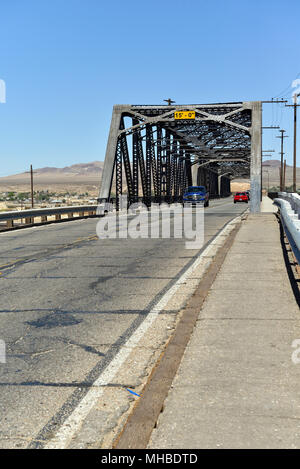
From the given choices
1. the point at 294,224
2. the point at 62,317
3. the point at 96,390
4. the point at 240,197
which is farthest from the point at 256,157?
the point at 240,197

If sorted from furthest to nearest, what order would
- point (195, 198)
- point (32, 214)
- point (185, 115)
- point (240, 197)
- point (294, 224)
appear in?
point (240, 197), point (195, 198), point (185, 115), point (32, 214), point (294, 224)

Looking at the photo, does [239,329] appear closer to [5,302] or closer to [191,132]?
[5,302]

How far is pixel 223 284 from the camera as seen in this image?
909cm

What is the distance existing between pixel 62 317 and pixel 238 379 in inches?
121

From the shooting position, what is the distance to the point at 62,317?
7.08m

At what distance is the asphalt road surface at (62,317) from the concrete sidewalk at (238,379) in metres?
0.83

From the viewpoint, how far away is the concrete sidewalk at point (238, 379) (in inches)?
142

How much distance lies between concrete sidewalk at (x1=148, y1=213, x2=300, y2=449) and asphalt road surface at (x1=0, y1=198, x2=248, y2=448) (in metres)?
0.83

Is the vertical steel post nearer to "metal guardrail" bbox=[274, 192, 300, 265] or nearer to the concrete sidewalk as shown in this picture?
"metal guardrail" bbox=[274, 192, 300, 265]

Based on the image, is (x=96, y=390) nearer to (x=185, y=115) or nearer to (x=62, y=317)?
(x=62, y=317)

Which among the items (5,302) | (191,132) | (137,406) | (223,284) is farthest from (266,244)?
(191,132)

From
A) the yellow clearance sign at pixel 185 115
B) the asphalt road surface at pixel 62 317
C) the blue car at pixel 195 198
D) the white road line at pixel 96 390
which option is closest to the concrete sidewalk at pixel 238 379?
the white road line at pixel 96 390

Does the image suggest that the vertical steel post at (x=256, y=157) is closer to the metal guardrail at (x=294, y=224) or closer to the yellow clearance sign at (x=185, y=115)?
the yellow clearance sign at (x=185, y=115)

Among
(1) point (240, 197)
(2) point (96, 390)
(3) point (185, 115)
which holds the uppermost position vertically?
(3) point (185, 115)
